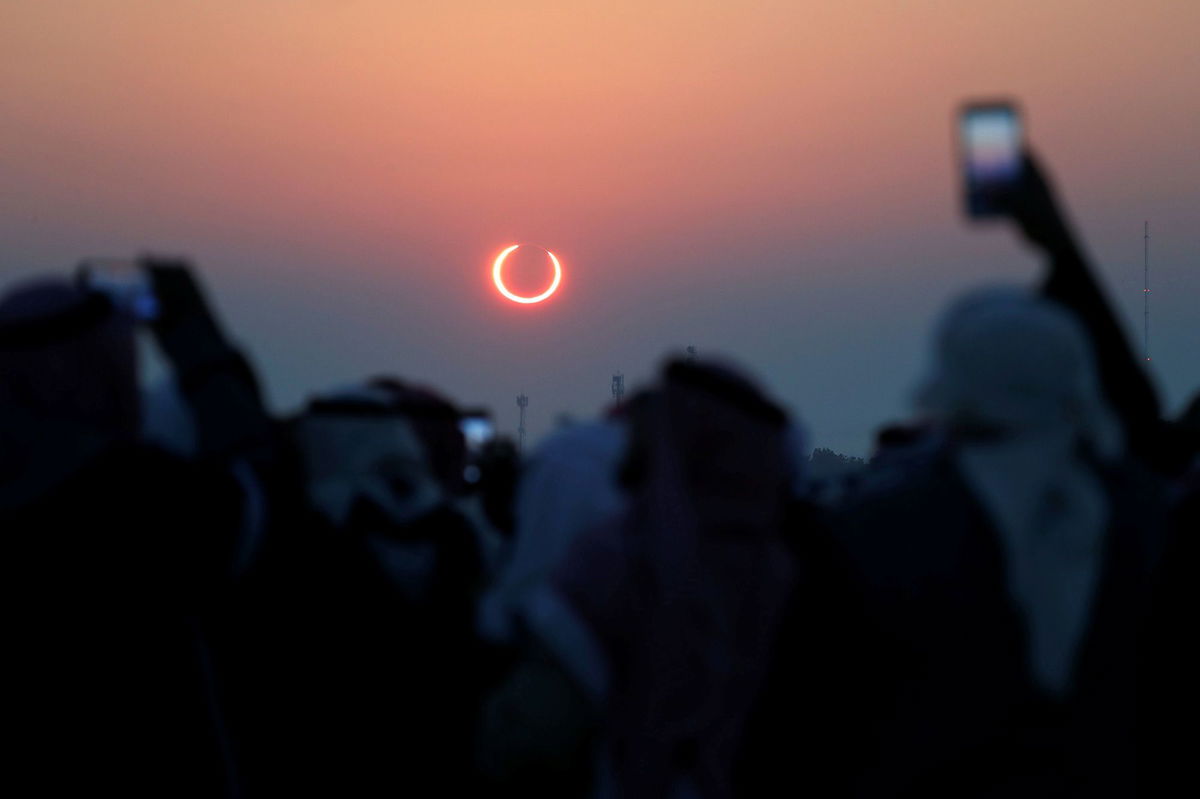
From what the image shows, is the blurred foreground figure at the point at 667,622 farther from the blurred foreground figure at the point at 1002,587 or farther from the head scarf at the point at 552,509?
the blurred foreground figure at the point at 1002,587

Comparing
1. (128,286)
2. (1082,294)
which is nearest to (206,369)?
(128,286)

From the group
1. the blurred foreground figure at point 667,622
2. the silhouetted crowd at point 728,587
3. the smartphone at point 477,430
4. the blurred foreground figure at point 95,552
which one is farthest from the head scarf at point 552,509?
the smartphone at point 477,430

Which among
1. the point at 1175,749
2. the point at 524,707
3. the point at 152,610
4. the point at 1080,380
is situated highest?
the point at 1080,380

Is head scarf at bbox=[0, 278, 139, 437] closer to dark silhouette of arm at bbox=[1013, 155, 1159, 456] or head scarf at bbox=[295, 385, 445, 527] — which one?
head scarf at bbox=[295, 385, 445, 527]

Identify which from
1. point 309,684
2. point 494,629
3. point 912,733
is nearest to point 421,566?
point 309,684

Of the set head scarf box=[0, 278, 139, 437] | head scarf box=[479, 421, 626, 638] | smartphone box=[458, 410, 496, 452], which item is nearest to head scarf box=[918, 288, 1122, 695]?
head scarf box=[479, 421, 626, 638]

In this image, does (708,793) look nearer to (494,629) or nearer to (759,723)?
(759,723)

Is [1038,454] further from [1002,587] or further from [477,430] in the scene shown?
[477,430]
